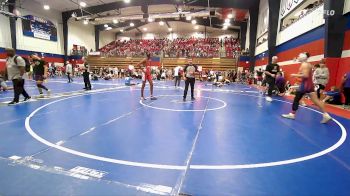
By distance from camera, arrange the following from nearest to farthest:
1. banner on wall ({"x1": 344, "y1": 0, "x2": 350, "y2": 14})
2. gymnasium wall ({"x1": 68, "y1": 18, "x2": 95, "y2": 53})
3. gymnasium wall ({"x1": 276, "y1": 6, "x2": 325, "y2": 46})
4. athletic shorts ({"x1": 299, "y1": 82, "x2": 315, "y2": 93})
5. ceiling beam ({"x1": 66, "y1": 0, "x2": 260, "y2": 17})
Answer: athletic shorts ({"x1": 299, "y1": 82, "x2": 315, "y2": 93}), banner on wall ({"x1": 344, "y1": 0, "x2": 350, "y2": 14}), gymnasium wall ({"x1": 276, "y1": 6, "x2": 325, "y2": 46}), ceiling beam ({"x1": 66, "y1": 0, "x2": 260, "y2": 17}), gymnasium wall ({"x1": 68, "y1": 18, "x2": 95, "y2": 53})

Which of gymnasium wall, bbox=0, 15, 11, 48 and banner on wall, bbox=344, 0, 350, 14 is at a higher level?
gymnasium wall, bbox=0, 15, 11, 48

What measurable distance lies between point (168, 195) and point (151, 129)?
8.29 ft

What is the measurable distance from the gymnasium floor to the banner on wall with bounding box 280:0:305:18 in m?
11.6

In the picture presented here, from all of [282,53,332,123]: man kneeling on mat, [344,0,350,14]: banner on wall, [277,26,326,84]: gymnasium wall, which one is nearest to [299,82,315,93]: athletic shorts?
[282,53,332,123]: man kneeling on mat

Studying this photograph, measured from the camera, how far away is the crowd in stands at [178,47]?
3316 centimetres

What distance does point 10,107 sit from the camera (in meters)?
6.87

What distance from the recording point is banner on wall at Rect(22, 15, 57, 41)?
27219mm

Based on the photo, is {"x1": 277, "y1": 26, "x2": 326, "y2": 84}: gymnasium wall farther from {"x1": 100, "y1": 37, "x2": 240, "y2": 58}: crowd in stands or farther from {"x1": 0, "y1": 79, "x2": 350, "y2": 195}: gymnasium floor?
{"x1": 100, "y1": 37, "x2": 240, "y2": 58}: crowd in stands

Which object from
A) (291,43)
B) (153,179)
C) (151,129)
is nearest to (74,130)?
(151,129)

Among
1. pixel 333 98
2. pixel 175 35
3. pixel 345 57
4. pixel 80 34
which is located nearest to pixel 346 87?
pixel 333 98

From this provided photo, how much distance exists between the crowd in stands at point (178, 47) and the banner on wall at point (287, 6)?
13887mm

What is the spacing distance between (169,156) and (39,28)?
107 ft

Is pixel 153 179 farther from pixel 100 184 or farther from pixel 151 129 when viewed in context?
pixel 151 129

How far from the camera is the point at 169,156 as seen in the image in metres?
3.33
